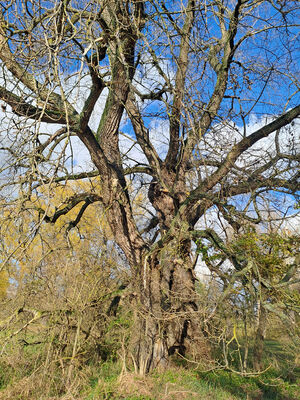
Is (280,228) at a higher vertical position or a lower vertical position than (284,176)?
lower

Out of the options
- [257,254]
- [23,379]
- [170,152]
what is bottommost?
[23,379]

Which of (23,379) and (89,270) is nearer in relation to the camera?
(23,379)

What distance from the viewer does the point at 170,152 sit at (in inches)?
334

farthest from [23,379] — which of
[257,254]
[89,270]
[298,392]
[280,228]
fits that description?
[298,392]

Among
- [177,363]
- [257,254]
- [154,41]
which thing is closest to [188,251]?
[257,254]

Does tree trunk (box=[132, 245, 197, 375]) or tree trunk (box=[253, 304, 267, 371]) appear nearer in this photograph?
tree trunk (box=[253, 304, 267, 371])

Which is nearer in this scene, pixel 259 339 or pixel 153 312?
pixel 259 339

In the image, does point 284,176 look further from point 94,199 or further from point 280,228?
point 94,199

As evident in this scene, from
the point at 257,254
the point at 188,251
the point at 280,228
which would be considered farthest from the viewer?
the point at 188,251

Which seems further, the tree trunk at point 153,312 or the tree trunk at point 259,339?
the tree trunk at point 153,312

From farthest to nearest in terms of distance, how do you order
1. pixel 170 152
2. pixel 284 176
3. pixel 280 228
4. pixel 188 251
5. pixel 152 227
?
pixel 152 227
pixel 170 152
pixel 188 251
pixel 284 176
pixel 280 228

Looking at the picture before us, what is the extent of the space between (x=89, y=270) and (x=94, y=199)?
1.57 m

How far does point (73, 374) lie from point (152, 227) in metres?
5.26

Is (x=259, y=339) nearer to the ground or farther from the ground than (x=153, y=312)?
nearer to the ground
